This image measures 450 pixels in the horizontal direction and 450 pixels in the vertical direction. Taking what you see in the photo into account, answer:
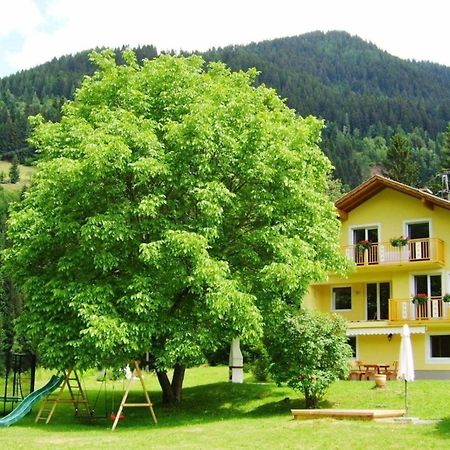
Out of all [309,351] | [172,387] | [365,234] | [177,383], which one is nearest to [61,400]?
[172,387]

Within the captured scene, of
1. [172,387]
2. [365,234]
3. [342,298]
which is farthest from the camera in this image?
[342,298]

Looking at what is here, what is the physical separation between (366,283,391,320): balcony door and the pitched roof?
4612mm

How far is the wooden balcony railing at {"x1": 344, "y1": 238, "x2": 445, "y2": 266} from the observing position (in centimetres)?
3831

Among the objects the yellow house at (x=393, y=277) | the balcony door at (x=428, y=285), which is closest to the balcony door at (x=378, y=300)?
the yellow house at (x=393, y=277)

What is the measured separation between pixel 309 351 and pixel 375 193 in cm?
1899

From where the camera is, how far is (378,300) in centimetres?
4081

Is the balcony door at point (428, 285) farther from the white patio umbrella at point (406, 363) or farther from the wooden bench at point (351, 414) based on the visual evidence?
the wooden bench at point (351, 414)

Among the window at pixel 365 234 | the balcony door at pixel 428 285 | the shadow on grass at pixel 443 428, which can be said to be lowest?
the shadow on grass at pixel 443 428

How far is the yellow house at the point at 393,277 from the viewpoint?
37.9 meters

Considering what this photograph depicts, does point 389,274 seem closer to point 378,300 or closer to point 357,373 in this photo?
point 378,300

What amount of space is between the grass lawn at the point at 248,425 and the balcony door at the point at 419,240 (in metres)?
11.3

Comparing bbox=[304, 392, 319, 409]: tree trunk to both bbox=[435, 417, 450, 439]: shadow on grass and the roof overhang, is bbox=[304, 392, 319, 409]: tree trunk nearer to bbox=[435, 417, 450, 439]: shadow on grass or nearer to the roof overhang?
bbox=[435, 417, 450, 439]: shadow on grass

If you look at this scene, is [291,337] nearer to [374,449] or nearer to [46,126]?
[374,449]

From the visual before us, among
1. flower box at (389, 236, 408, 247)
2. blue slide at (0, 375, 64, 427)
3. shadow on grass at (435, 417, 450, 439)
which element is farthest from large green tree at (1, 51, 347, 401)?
flower box at (389, 236, 408, 247)
